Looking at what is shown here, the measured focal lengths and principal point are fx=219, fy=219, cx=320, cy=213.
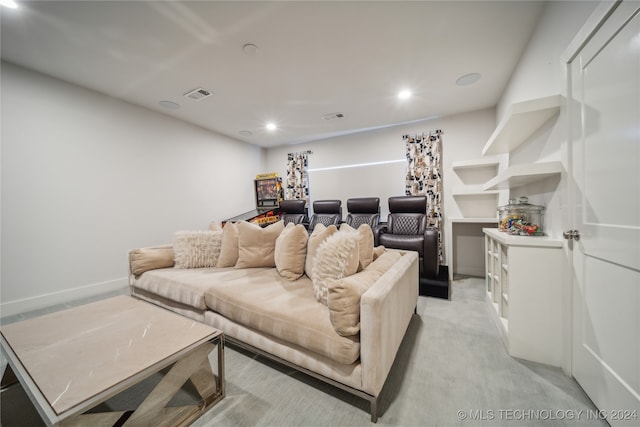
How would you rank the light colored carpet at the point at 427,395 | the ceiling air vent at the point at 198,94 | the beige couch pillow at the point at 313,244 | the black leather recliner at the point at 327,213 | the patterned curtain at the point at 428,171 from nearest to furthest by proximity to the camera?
the light colored carpet at the point at 427,395
the beige couch pillow at the point at 313,244
the ceiling air vent at the point at 198,94
the patterned curtain at the point at 428,171
the black leather recliner at the point at 327,213

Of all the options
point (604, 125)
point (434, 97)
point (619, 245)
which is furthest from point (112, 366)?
point (434, 97)

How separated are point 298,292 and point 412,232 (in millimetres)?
2537

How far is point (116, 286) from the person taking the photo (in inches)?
112

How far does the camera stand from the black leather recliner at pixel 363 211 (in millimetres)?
3924

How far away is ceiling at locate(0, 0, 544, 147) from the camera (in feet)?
5.37

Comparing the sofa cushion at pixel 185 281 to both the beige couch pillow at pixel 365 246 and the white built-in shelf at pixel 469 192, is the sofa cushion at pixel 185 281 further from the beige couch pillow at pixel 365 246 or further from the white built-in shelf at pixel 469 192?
the white built-in shelf at pixel 469 192

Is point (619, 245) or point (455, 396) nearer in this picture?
point (619, 245)

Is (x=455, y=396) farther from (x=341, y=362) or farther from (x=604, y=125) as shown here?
(x=604, y=125)

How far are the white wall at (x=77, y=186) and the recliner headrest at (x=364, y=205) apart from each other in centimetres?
289

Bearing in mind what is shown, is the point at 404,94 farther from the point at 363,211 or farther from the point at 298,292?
the point at 298,292

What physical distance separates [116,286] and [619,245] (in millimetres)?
4452

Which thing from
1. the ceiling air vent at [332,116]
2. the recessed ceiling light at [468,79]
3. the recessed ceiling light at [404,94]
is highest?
the ceiling air vent at [332,116]

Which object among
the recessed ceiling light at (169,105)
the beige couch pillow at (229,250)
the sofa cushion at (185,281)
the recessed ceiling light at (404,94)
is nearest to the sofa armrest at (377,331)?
the sofa cushion at (185,281)

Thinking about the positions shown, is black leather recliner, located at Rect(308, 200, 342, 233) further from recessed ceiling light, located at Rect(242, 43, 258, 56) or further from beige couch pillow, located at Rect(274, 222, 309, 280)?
recessed ceiling light, located at Rect(242, 43, 258, 56)
